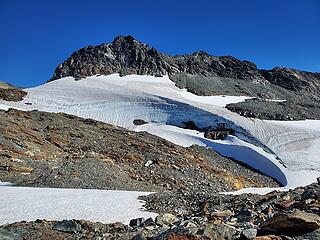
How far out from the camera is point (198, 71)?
8494 centimetres

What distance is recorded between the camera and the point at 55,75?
8681cm

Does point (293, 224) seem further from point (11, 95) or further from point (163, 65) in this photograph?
point (163, 65)

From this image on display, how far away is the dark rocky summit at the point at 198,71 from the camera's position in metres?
75.2

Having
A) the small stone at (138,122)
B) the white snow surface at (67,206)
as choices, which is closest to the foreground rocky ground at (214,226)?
the white snow surface at (67,206)

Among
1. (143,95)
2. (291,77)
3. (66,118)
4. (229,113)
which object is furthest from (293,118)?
(291,77)

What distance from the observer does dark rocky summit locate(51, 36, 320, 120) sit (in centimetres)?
7525

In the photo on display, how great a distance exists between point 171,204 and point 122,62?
243 ft

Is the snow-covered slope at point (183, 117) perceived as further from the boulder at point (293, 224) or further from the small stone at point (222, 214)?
the boulder at point (293, 224)

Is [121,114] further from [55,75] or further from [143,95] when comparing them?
[55,75]

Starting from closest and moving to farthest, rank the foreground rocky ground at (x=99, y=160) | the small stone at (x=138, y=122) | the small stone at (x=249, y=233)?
the small stone at (x=249, y=233) < the foreground rocky ground at (x=99, y=160) < the small stone at (x=138, y=122)

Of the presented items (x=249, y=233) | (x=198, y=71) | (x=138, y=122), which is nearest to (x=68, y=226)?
(x=249, y=233)

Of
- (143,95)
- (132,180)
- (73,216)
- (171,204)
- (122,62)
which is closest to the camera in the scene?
(73,216)

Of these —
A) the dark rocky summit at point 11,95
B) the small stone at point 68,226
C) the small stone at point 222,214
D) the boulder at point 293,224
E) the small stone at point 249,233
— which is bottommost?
the small stone at point 68,226

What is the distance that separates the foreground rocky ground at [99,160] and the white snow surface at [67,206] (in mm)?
3636
